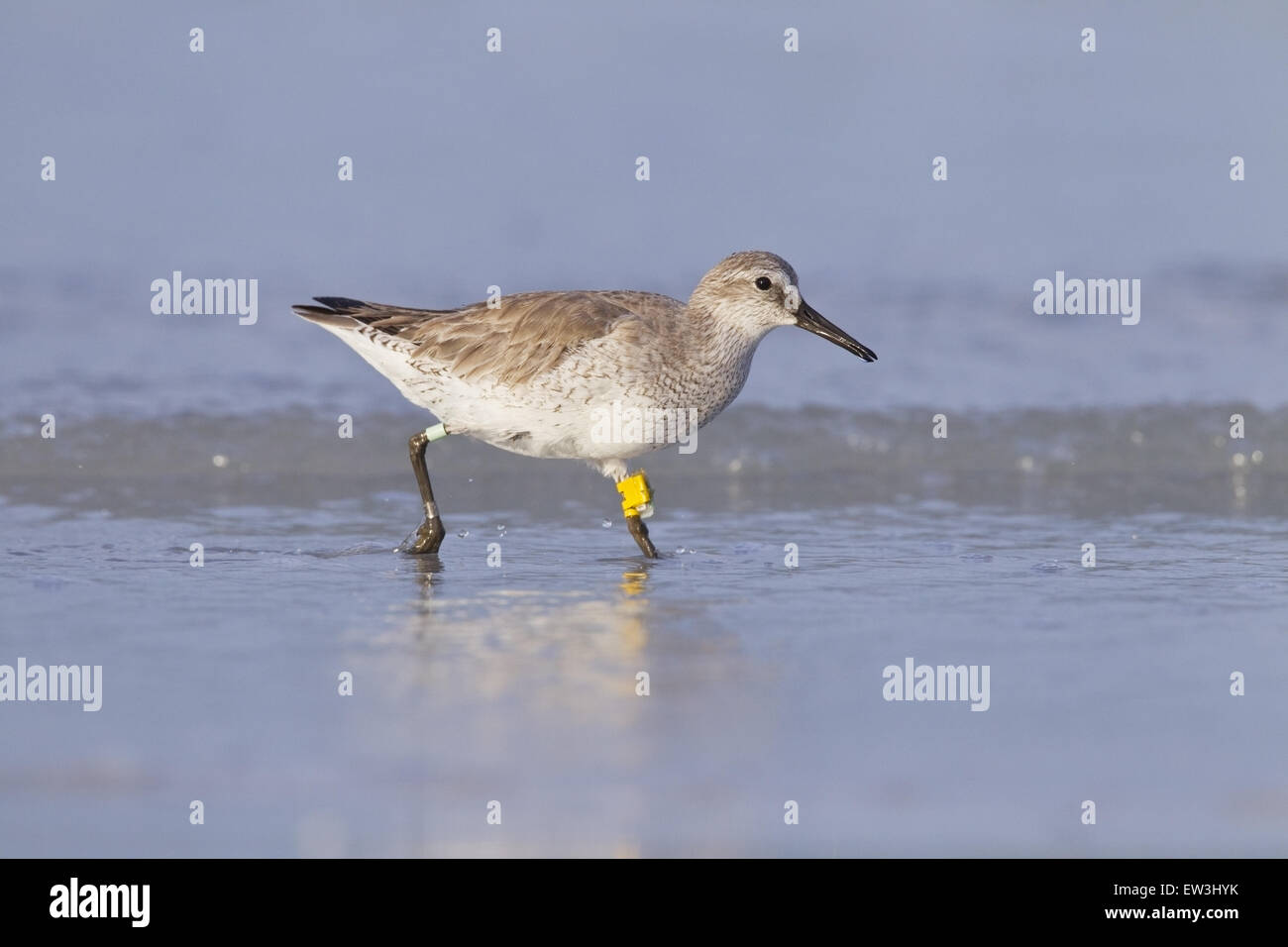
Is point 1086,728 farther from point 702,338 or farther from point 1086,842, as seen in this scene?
point 702,338

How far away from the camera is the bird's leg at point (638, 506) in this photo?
8219mm

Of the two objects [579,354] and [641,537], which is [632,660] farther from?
[579,354]

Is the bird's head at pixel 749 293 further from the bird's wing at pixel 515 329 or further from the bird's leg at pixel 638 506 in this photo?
the bird's leg at pixel 638 506

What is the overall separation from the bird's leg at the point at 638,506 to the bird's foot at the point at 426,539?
0.92m

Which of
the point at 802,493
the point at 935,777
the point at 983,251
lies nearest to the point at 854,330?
the point at 983,251

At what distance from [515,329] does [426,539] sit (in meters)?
1.11

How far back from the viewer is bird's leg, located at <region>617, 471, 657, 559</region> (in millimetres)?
8219

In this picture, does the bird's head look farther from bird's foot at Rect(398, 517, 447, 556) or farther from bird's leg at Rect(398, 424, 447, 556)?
bird's foot at Rect(398, 517, 447, 556)

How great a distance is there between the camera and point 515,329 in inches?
324

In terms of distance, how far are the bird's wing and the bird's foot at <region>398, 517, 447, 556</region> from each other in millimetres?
743

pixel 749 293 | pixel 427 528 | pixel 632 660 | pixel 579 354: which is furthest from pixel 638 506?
pixel 632 660

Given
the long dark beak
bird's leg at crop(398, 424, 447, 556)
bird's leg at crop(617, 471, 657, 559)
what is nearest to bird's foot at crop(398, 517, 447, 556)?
bird's leg at crop(398, 424, 447, 556)

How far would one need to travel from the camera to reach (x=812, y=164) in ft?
60.6

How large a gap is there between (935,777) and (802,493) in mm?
5229
